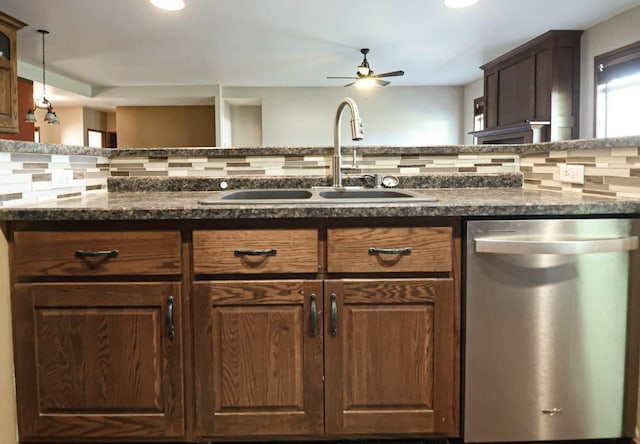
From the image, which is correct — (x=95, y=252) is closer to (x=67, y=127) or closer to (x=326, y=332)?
(x=326, y=332)

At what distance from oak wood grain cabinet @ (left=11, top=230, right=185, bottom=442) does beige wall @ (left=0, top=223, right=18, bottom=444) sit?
2 cm

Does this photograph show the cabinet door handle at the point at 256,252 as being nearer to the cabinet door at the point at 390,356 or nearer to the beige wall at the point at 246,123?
the cabinet door at the point at 390,356

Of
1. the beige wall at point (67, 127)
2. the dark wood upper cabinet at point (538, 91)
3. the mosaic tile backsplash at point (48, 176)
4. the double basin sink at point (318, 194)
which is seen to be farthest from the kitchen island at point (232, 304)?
the beige wall at point (67, 127)

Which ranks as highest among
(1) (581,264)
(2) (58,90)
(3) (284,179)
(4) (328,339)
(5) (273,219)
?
(2) (58,90)

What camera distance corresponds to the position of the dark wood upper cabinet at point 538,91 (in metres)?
4.14

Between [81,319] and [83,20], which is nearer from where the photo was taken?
[81,319]

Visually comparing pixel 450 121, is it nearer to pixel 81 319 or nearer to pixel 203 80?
pixel 203 80

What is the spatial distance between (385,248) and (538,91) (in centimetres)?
394

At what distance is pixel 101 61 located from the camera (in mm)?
5512

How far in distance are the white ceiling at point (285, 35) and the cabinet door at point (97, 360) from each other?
117 inches

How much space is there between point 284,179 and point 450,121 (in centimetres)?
474

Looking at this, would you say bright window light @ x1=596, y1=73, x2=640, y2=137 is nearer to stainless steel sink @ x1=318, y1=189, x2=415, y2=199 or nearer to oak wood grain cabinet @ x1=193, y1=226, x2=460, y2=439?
stainless steel sink @ x1=318, y1=189, x2=415, y2=199

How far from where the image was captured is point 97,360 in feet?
3.77

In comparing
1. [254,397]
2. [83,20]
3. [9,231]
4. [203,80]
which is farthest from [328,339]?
[203,80]
